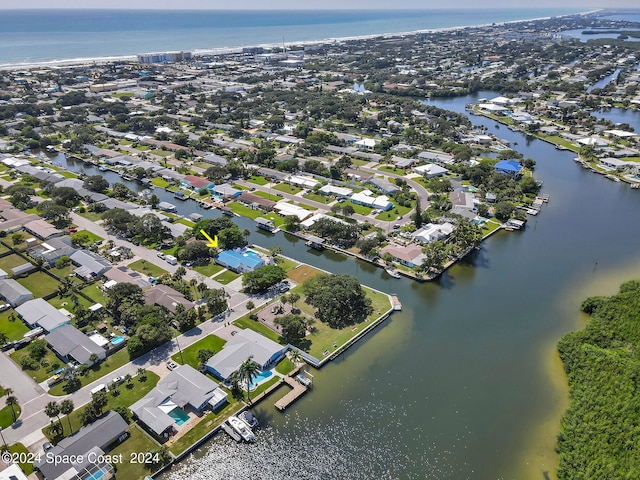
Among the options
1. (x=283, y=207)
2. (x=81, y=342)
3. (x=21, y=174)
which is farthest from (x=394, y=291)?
(x=21, y=174)

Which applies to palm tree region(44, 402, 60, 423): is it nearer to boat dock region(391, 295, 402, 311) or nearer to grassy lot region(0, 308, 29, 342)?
grassy lot region(0, 308, 29, 342)

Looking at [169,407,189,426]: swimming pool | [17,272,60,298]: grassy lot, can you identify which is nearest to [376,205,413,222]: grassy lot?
[169,407,189,426]: swimming pool

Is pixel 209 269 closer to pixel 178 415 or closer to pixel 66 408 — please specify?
pixel 178 415

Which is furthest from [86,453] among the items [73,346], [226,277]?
[226,277]

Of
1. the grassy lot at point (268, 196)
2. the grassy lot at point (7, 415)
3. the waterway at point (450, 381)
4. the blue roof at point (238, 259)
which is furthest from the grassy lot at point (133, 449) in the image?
the grassy lot at point (268, 196)

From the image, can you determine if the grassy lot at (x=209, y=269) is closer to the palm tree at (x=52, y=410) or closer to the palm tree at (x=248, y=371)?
the palm tree at (x=248, y=371)
